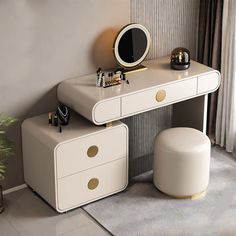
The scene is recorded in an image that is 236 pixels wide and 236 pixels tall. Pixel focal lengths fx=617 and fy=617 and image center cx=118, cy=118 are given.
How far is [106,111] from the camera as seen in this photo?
335 cm

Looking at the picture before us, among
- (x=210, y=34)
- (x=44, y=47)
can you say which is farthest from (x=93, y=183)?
(x=210, y=34)

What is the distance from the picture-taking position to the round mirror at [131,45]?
11.8 feet

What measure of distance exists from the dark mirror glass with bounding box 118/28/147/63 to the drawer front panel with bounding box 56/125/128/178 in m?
0.44

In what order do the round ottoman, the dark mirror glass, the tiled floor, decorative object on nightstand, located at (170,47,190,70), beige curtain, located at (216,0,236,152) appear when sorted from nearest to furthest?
the tiled floor < the round ottoman < the dark mirror glass < decorative object on nightstand, located at (170,47,190,70) < beige curtain, located at (216,0,236,152)

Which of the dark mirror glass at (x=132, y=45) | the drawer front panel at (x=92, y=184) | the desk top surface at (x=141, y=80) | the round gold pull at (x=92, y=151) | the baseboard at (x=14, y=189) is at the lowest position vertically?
the baseboard at (x=14, y=189)

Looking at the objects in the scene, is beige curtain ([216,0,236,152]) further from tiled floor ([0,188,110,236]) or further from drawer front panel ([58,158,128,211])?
tiled floor ([0,188,110,236])

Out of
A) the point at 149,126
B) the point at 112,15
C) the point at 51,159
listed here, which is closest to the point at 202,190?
the point at 149,126

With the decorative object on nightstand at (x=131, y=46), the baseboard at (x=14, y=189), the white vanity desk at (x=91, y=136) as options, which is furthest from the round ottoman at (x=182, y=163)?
the baseboard at (x=14, y=189)

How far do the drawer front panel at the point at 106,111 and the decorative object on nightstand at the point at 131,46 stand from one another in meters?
0.38

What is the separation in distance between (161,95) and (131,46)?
0.36 meters

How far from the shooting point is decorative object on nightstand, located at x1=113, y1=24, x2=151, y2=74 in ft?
11.8

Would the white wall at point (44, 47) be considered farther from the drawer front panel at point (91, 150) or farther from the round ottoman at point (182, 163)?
the round ottoman at point (182, 163)

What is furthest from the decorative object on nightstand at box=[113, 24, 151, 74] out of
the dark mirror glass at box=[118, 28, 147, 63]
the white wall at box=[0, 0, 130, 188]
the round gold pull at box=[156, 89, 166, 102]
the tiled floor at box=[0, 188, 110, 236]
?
the tiled floor at box=[0, 188, 110, 236]

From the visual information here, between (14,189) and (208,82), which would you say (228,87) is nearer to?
(208,82)
